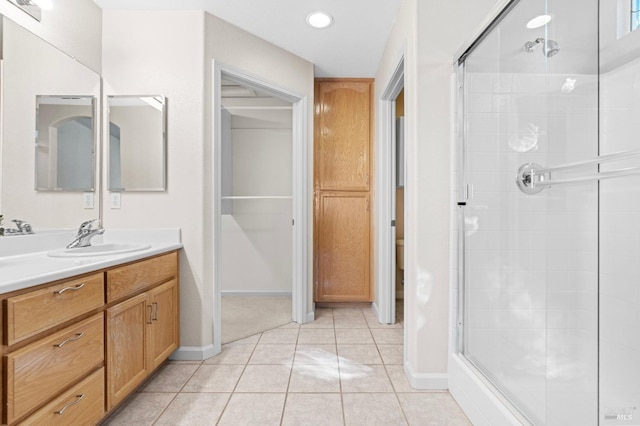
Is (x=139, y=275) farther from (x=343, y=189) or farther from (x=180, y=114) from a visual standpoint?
(x=343, y=189)

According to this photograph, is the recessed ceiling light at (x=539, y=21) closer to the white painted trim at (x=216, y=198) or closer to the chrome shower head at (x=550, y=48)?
the chrome shower head at (x=550, y=48)

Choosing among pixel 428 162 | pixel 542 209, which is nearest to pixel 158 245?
pixel 428 162

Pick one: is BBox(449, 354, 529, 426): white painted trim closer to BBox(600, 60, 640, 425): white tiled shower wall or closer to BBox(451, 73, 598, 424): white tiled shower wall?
BBox(451, 73, 598, 424): white tiled shower wall

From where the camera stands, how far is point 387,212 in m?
3.01

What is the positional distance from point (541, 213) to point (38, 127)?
2.67 meters

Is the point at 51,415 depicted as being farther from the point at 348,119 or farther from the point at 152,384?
the point at 348,119

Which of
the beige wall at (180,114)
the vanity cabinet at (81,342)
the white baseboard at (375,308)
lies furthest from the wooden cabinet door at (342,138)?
the vanity cabinet at (81,342)

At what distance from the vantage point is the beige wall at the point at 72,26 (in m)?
1.75

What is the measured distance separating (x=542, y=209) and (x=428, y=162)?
619 millimetres

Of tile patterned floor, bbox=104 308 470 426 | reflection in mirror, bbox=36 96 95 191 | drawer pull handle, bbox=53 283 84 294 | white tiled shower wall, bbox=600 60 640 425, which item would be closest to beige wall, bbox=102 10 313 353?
reflection in mirror, bbox=36 96 95 191

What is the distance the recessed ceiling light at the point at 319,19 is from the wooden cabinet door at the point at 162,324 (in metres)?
2.09

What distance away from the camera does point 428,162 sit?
6.26 ft

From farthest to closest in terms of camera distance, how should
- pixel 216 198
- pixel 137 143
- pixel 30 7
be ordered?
pixel 216 198 → pixel 137 143 → pixel 30 7

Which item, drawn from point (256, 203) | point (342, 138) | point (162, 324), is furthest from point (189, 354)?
point (342, 138)
